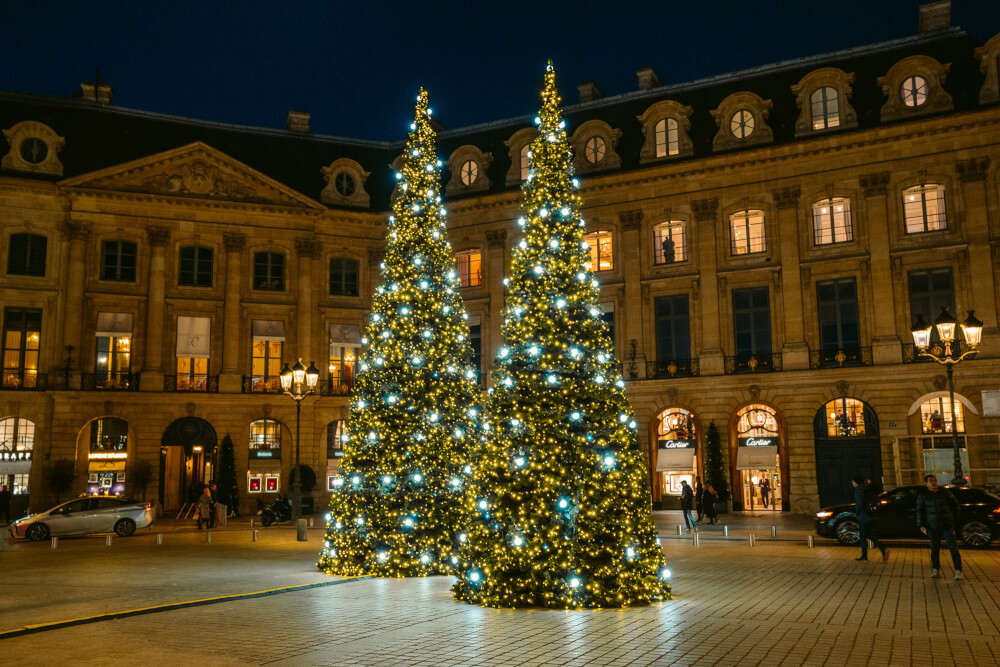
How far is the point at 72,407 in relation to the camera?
3912 centimetres

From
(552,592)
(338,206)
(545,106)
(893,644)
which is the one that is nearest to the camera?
(893,644)

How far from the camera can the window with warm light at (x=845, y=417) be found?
35.1 metres

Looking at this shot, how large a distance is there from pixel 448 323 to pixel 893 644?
1068 cm

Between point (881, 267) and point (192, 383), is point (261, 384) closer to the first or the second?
point (192, 383)

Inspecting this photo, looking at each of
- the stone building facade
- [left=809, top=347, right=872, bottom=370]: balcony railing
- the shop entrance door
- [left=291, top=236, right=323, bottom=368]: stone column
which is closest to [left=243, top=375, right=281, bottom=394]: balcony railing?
the stone building facade

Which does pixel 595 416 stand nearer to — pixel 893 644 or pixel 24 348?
pixel 893 644

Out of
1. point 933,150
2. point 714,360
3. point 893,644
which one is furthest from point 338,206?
point 893,644

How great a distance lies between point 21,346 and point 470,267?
2049 centimetres

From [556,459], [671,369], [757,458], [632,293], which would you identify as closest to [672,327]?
[671,369]

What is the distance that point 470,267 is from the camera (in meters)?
43.3

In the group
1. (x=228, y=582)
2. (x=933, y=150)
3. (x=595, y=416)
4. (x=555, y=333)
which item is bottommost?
(x=228, y=582)

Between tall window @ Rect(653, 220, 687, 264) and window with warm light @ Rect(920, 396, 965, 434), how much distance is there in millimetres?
11543

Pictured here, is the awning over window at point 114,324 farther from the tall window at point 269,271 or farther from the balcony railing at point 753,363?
the balcony railing at point 753,363

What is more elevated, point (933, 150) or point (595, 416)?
point (933, 150)
